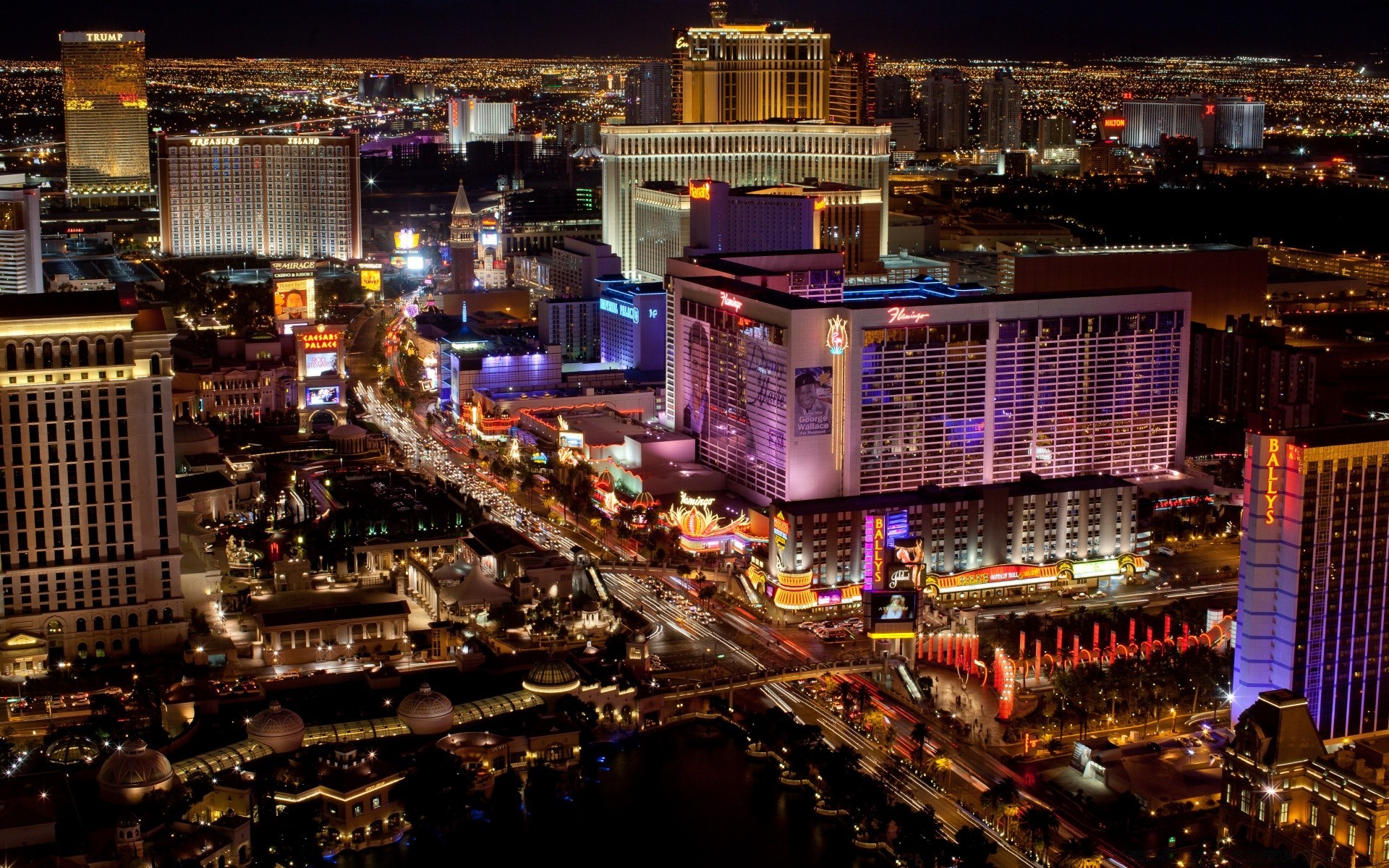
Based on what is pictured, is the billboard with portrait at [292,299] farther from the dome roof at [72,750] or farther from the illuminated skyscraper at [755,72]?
the dome roof at [72,750]

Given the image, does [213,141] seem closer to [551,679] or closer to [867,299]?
[867,299]

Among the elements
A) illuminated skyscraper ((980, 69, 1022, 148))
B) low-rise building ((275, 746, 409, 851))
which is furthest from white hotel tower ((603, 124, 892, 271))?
illuminated skyscraper ((980, 69, 1022, 148))

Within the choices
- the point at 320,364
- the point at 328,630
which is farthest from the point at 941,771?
the point at 320,364

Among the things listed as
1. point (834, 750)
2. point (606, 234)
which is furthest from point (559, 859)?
point (606, 234)

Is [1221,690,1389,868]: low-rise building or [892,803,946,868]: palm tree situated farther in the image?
[892,803,946,868]: palm tree

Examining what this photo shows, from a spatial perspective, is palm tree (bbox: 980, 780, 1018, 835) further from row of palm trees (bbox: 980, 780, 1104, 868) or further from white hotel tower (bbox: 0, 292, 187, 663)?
white hotel tower (bbox: 0, 292, 187, 663)

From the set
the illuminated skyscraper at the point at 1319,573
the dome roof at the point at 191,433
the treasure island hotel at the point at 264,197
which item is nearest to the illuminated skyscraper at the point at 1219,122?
the treasure island hotel at the point at 264,197
